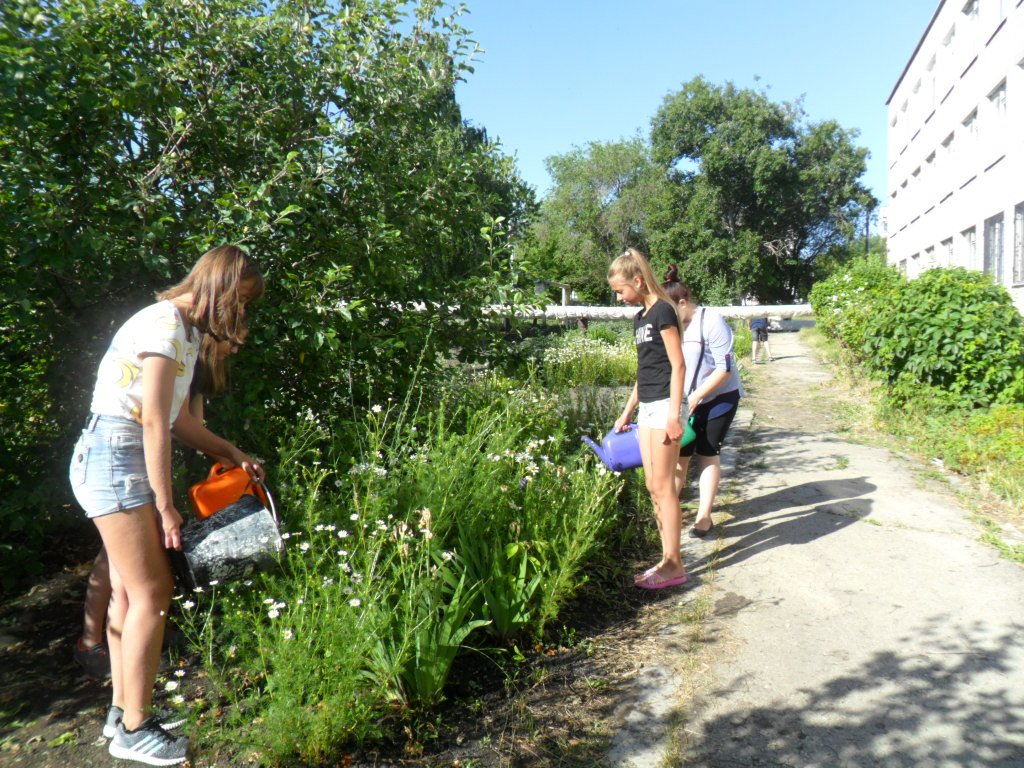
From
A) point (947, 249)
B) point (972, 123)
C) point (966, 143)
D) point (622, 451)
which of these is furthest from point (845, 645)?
point (947, 249)

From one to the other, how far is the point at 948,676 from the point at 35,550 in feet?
14.7

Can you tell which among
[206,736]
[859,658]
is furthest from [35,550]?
[859,658]

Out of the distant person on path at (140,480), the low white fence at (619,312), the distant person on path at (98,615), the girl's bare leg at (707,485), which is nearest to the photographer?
the distant person on path at (140,480)

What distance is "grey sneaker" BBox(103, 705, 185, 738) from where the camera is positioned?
9.34ft

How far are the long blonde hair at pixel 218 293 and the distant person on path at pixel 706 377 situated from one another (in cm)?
283

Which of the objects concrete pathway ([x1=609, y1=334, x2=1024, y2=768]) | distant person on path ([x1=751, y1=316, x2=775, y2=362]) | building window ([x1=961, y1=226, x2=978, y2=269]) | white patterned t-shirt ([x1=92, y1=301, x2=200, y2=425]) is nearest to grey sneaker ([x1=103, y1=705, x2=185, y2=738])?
white patterned t-shirt ([x1=92, y1=301, x2=200, y2=425])

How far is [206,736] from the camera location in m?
2.73

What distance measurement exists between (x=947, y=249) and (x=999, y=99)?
5.52 meters

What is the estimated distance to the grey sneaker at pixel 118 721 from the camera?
9.34ft

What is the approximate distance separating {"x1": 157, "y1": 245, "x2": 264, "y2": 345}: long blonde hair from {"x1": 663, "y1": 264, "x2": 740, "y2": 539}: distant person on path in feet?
9.28

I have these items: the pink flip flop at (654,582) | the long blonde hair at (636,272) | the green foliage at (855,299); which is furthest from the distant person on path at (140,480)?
the green foliage at (855,299)

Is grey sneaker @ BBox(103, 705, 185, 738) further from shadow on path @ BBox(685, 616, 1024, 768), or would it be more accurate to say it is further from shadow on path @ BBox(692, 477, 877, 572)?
shadow on path @ BBox(692, 477, 877, 572)

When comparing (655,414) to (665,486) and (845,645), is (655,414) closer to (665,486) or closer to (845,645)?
(665,486)

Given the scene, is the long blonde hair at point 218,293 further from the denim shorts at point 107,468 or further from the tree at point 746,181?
the tree at point 746,181
